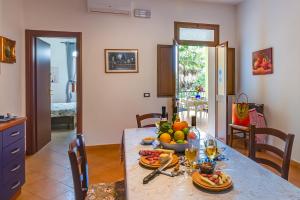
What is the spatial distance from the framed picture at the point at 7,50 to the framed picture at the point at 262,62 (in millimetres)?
4068

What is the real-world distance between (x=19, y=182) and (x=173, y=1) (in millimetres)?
3981

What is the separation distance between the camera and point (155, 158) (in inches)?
55.8

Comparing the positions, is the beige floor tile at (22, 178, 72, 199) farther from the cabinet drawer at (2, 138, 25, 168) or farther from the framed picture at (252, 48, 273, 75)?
the framed picture at (252, 48, 273, 75)

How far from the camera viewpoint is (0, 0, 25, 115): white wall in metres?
3.03

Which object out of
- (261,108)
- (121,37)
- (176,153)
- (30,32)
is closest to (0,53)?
(30,32)

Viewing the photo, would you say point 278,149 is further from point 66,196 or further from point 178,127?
point 66,196

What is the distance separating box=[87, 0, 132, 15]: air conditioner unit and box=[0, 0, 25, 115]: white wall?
119 cm

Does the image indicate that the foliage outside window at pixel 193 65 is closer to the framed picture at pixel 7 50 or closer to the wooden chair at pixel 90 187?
the framed picture at pixel 7 50

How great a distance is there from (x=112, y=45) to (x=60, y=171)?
2.35 metres

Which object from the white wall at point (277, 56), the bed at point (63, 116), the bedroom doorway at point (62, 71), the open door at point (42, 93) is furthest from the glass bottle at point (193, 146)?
the bedroom doorway at point (62, 71)

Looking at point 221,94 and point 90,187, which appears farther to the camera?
point 221,94

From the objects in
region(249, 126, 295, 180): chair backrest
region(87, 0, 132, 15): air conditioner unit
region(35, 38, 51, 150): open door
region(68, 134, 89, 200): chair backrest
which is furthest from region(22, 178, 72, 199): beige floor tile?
→ region(87, 0, 132, 15): air conditioner unit

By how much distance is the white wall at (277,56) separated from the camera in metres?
3.30

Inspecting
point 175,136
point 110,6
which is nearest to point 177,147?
point 175,136
